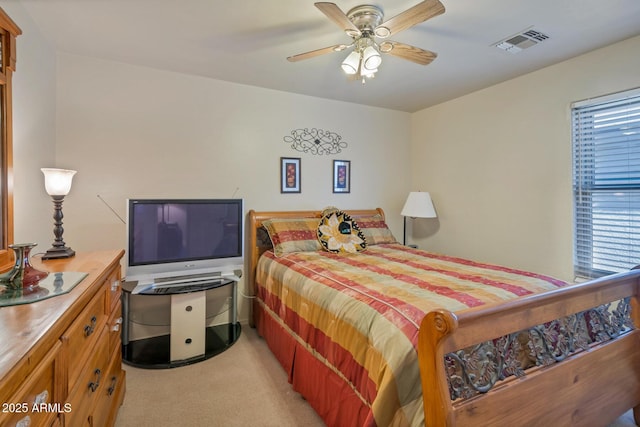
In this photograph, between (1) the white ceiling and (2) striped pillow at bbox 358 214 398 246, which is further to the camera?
(2) striped pillow at bbox 358 214 398 246

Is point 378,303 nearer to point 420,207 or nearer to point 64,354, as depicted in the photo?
point 64,354

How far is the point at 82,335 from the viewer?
3.80 ft

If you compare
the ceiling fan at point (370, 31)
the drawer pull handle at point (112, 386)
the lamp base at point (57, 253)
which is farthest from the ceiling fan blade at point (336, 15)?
the drawer pull handle at point (112, 386)

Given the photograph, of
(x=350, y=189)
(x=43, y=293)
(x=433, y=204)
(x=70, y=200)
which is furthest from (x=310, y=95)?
(x=43, y=293)

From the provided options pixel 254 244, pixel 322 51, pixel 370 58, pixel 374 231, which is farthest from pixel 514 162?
pixel 254 244

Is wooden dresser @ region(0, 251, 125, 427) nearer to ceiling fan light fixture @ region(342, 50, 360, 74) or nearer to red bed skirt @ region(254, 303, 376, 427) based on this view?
red bed skirt @ region(254, 303, 376, 427)

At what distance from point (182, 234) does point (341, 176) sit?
77.2 inches

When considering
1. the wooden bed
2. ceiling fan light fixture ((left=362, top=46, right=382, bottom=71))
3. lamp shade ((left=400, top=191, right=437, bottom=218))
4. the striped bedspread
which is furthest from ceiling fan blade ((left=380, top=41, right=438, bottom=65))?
lamp shade ((left=400, top=191, right=437, bottom=218))

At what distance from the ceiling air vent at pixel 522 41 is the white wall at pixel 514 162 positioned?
598mm

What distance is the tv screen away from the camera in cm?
243

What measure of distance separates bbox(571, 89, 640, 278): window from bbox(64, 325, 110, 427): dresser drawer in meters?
3.46

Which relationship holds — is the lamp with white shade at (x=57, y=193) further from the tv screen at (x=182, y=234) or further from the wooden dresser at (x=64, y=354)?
the tv screen at (x=182, y=234)

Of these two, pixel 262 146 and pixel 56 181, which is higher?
pixel 262 146

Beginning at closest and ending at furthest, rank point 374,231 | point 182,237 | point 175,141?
point 182,237 < point 175,141 < point 374,231
